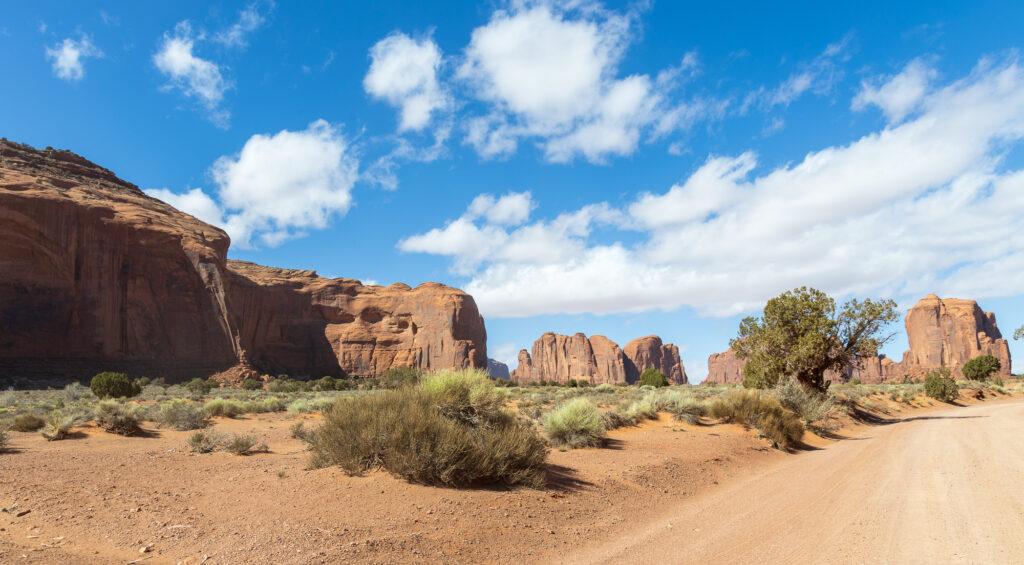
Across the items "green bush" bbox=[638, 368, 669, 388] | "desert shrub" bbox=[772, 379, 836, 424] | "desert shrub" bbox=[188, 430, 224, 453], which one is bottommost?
"green bush" bbox=[638, 368, 669, 388]

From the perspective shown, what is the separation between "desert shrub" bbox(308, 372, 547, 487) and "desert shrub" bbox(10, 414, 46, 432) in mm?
10533

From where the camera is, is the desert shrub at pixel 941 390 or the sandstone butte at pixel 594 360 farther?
the sandstone butte at pixel 594 360

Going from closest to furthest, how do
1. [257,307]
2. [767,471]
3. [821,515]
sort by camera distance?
[821,515]
[767,471]
[257,307]

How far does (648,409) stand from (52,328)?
Answer: 5373 centimetres

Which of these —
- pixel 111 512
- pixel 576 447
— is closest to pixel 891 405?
pixel 576 447

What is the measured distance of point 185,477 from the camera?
802 centimetres

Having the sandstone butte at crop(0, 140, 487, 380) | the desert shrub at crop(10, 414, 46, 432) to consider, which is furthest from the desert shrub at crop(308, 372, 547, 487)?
the sandstone butte at crop(0, 140, 487, 380)

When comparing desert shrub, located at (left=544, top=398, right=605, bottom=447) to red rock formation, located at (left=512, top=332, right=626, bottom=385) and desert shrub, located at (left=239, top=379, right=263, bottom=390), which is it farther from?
red rock formation, located at (left=512, top=332, right=626, bottom=385)

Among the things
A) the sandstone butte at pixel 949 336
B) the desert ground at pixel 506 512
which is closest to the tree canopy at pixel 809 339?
the desert ground at pixel 506 512

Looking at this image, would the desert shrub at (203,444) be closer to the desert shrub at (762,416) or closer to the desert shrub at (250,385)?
the desert shrub at (762,416)

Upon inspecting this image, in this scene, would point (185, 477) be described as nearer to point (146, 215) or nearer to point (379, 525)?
point (379, 525)

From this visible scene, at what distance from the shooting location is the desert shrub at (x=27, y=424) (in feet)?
42.9

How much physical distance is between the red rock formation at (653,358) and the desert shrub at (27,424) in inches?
5422

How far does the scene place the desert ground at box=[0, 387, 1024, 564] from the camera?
16.4 feet
